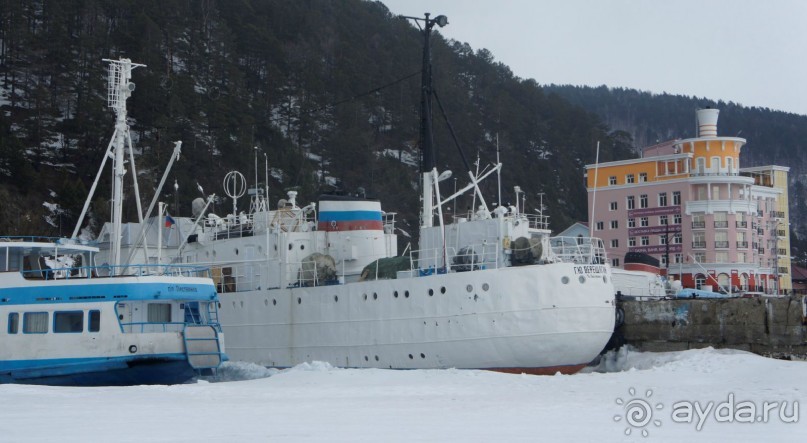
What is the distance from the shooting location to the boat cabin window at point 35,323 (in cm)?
2342

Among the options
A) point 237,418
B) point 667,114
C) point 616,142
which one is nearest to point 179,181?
point 237,418

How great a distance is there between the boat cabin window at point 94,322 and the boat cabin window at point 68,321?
269 mm

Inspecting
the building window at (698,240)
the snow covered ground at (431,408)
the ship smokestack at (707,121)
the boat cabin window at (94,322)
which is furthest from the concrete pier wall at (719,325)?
the ship smokestack at (707,121)

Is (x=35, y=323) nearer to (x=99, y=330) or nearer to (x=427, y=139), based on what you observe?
(x=99, y=330)

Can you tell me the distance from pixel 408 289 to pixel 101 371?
8.73 m

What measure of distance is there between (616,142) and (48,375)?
3381 inches

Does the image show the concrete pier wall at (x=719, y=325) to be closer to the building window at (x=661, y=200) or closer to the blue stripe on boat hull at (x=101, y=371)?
the blue stripe on boat hull at (x=101, y=371)

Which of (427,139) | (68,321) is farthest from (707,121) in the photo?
(68,321)

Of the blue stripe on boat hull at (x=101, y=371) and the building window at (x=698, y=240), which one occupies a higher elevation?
the building window at (x=698, y=240)

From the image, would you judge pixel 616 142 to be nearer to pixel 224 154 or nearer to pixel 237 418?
pixel 224 154

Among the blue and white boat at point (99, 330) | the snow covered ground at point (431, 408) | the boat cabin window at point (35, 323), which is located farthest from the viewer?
the boat cabin window at point (35, 323)

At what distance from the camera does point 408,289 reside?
1044 inches

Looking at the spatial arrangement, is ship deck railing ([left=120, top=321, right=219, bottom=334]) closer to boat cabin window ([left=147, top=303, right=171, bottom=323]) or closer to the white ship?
boat cabin window ([left=147, top=303, right=171, bottom=323])

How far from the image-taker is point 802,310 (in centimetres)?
2636
